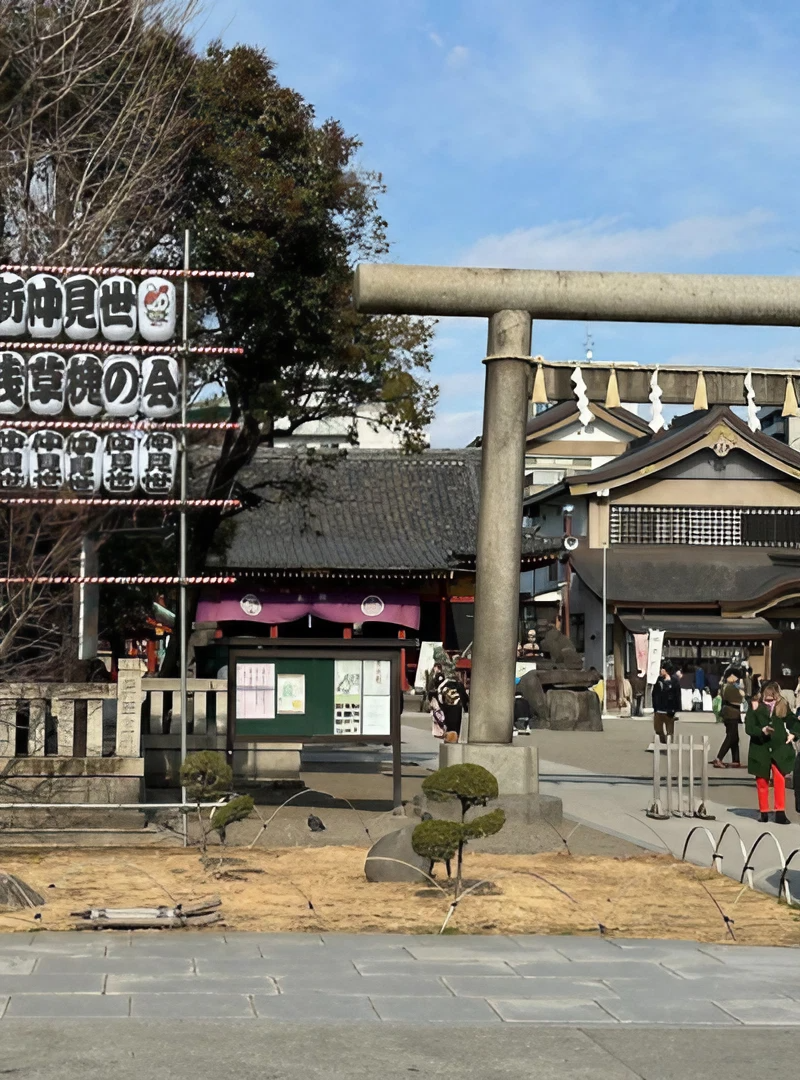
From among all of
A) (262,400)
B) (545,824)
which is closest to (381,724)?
(545,824)

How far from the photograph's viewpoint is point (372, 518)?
48.9m

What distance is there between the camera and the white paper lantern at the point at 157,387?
1548 cm

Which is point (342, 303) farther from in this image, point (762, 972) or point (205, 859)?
point (762, 972)

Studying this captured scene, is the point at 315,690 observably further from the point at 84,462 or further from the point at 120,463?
the point at 84,462

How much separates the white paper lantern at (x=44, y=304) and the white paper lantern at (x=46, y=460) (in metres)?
1.17

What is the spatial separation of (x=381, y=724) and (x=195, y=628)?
19.7m

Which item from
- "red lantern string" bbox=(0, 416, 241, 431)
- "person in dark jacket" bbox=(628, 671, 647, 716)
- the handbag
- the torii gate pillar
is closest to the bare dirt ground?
the torii gate pillar

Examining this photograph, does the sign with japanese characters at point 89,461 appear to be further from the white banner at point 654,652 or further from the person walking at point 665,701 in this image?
the white banner at point 654,652

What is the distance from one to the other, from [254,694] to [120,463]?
3026 millimetres

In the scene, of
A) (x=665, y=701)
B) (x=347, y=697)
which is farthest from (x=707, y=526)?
(x=347, y=697)

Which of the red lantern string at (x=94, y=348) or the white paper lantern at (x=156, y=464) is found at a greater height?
the red lantern string at (x=94, y=348)

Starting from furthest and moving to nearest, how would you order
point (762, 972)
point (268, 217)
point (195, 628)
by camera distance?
point (195, 628) < point (268, 217) < point (762, 972)

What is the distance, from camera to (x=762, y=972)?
28.2ft

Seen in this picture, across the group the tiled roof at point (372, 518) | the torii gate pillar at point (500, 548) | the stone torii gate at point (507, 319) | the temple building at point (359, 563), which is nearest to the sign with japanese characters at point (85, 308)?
the stone torii gate at point (507, 319)
